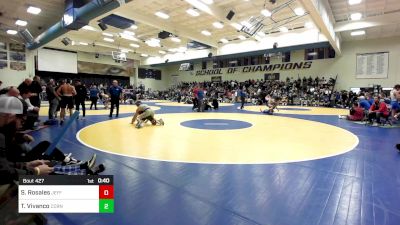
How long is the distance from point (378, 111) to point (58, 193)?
10197 millimetres

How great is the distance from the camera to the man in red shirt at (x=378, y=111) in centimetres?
845

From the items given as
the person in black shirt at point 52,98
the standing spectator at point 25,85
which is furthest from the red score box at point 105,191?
the person in black shirt at point 52,98

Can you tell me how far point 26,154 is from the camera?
2.77m

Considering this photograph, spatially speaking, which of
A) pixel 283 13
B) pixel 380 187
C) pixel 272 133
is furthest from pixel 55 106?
pixel 283 13

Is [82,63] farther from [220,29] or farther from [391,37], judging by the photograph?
[391,37]

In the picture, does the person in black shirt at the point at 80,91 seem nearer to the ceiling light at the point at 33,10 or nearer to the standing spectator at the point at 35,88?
the standing spectator at the point at 35,88

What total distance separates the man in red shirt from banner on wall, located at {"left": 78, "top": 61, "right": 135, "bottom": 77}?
27071 mm

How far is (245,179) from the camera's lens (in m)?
3.27

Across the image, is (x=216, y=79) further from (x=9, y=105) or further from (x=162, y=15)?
(x=9, y=105)

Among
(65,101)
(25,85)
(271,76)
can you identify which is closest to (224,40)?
(271,76)

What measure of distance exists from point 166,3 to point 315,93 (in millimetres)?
14452

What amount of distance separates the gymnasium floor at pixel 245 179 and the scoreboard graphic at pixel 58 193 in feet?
2.66

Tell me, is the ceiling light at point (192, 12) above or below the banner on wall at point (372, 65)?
above

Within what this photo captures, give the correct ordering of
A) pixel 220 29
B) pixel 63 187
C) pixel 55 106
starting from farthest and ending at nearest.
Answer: pixel 220 29
pixel 55 106
pixel 63 187
